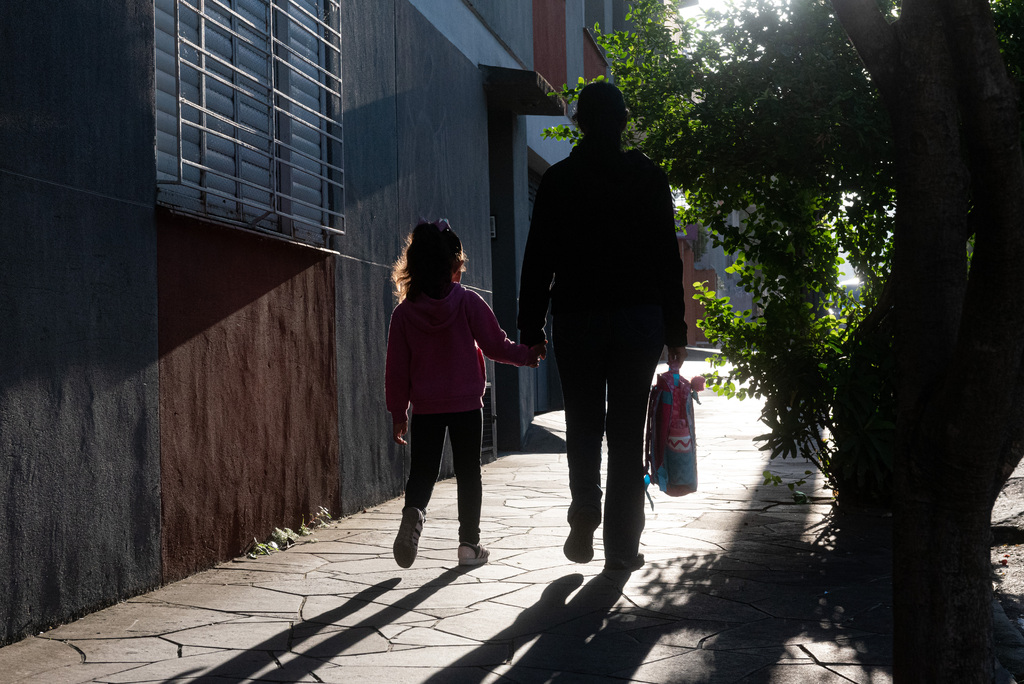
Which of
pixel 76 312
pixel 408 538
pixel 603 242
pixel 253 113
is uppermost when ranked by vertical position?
pixel 253 113

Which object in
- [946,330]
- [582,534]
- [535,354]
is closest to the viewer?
[946,330]

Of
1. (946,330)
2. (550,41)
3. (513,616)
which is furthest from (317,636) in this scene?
(550,41)

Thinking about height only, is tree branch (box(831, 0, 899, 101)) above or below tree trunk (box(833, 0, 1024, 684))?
above

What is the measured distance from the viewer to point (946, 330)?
2.54 m

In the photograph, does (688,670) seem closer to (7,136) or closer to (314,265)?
(7,136)

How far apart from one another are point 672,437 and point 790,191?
2.17 metres

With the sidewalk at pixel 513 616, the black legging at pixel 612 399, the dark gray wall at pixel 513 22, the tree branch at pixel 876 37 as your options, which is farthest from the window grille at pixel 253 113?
the dark gray wall at pixel 513 22

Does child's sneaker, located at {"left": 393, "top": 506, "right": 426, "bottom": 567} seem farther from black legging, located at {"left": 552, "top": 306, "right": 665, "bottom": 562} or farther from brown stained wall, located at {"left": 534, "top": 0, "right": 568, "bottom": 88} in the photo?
brown stained wall, located at {"left": 534, "top": 0, "right": 568, "bottom": 88}

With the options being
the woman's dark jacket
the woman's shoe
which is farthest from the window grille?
the woman's shoe

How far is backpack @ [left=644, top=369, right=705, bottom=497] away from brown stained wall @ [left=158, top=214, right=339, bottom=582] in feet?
6.67

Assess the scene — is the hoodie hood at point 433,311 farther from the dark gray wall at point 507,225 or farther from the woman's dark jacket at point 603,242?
the dark gray wall at point 507,225

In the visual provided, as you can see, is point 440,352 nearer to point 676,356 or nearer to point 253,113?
point 676,356

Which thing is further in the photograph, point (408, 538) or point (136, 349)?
point (408, 538)

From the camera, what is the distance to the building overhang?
1055 centimetres
